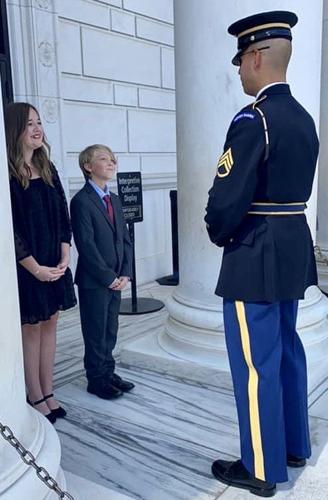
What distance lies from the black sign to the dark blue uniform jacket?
3.59 meters

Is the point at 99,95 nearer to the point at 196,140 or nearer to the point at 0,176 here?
the point at 196,140

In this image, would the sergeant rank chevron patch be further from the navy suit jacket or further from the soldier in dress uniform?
the navy suit jacket

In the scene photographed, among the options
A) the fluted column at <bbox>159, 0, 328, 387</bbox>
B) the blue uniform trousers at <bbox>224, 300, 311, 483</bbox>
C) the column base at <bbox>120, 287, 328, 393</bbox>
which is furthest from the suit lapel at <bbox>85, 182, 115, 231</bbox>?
the blue uniform trousers at <bbox>224, 300, 311, 483</bbox>

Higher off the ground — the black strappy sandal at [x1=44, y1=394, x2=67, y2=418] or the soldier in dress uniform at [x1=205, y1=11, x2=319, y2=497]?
the soldier in dress uniform at [x1=205, y1=11, x2=319, y2=497]

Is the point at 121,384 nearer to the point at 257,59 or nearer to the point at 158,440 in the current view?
the point at 158,440

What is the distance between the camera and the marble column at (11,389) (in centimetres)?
187

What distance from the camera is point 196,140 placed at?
12.5ft

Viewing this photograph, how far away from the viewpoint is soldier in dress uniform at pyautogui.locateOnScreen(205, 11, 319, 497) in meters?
2.25

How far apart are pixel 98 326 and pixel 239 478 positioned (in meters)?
1.36

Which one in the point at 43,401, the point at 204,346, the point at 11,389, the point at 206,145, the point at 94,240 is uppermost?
the point at 206,145

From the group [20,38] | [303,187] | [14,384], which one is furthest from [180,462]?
[20,38]

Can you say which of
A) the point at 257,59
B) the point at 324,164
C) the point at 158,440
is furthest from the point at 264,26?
the point at 324,164

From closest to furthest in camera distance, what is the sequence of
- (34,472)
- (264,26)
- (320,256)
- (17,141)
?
(34,472), (264,26), (17,141), (320,256)

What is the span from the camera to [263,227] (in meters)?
2.36
